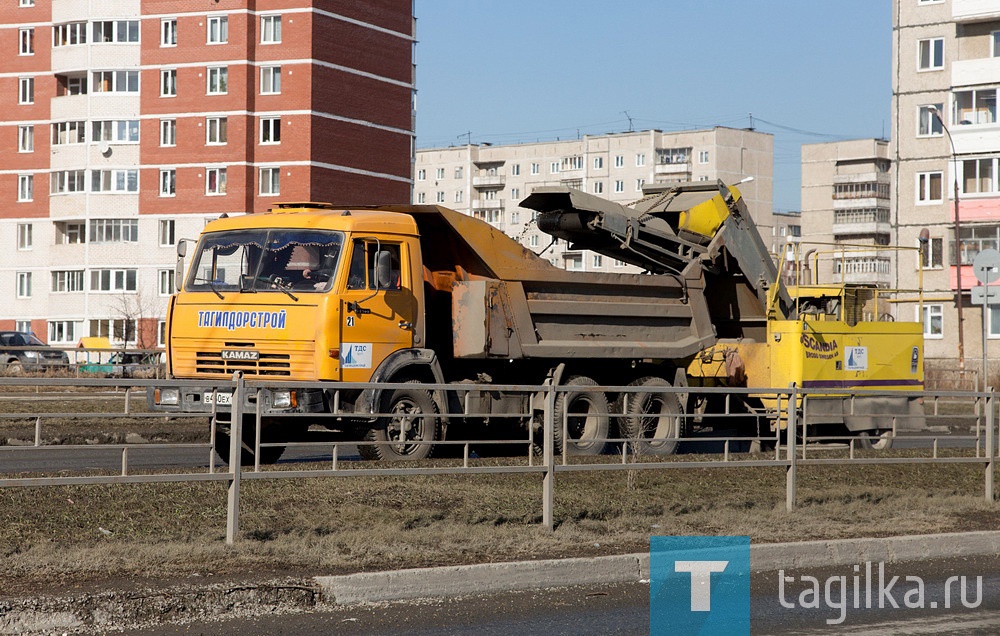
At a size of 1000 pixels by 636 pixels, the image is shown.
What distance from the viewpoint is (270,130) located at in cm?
7219

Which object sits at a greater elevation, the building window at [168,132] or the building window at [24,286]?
the building window at [168,132]

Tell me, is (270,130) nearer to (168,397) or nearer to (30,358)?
(30,358)

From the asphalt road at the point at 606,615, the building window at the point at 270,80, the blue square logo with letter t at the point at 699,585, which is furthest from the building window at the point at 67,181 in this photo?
the asphalt road at the point at 606,615

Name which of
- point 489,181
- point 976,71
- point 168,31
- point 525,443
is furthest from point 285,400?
point 489,181

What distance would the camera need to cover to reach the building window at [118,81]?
75.7 metres

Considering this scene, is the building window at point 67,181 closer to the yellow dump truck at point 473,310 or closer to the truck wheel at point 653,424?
the yellow dump truck at point 473,310

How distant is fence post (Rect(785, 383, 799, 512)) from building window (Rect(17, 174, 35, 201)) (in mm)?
72755

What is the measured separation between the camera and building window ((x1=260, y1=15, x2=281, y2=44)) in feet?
236

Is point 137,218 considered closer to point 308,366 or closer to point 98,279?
point 98,279

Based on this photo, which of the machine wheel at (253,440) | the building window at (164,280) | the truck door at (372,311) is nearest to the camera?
the machine wheel at (253,440)

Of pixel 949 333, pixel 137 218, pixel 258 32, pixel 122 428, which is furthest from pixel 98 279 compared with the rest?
pixel 122 428

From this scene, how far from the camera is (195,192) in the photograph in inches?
2906

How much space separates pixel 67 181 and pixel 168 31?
10.8m

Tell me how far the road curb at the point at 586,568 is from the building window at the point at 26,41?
75.4 metres
